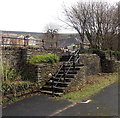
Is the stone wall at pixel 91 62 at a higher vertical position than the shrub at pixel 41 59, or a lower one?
lower

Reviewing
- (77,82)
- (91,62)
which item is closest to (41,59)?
(77,82)

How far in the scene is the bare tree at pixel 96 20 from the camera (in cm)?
1870

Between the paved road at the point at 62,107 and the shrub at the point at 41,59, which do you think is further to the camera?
the shrub at the point at 41,59

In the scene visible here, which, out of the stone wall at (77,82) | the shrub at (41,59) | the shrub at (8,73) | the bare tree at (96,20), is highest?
the bare tree at (96,20)

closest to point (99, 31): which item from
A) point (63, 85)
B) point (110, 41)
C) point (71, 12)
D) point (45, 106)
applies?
point (110, 41)

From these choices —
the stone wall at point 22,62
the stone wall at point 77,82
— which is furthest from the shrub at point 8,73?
the stone wall at point 77,82

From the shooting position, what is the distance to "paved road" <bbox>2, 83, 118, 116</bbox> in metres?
5.22

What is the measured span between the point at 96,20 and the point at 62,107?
15.0 meters

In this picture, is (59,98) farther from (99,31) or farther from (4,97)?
(99,31)

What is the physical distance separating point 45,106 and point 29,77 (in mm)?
3051

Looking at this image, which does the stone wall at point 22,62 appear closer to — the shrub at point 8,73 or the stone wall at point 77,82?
the shrub at point 8,73

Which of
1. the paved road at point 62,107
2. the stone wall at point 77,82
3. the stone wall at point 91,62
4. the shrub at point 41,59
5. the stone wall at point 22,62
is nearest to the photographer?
the paved road at point 62,107

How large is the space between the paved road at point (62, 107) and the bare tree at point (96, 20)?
519 inches

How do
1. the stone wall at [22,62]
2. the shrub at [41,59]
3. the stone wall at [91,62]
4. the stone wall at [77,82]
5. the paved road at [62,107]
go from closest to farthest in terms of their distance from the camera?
the paved road at [62,107] → the stone wall at [77,82] → the stone wall at [22,62] → the shrub at [41,59] → the stone wall at [91,62]
